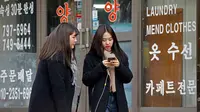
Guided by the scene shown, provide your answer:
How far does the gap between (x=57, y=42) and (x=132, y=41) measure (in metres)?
2.88

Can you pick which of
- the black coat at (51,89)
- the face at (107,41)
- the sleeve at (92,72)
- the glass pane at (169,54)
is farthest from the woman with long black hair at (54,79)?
the glass pane at (169,54)

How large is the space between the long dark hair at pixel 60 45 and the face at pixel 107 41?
0.45m

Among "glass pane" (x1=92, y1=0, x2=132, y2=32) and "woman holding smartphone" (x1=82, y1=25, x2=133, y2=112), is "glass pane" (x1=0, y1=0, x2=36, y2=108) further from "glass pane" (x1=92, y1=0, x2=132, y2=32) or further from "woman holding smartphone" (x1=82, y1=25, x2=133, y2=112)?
"woman holding smartphone" (x1=82, y1=25, x2=133, y2=112)

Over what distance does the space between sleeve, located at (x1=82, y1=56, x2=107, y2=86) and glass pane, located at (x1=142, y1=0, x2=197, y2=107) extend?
2.24 metres

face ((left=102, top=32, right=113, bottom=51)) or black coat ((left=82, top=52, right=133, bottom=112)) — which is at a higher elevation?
face ((left=102, top=32, right=113, bottom=51))

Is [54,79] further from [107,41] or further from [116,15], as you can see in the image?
[116,15]

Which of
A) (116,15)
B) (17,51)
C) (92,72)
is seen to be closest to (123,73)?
(92,72)

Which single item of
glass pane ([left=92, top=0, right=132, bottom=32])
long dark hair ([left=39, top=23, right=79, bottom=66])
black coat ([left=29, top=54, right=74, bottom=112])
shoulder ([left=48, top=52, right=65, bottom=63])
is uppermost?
glass pane ([left=92, top=0, right=132, bottom=32])

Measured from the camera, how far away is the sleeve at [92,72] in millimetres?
4387

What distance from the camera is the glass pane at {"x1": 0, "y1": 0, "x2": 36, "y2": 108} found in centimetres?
A: 824

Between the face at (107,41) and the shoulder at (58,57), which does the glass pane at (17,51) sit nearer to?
the face at (107,41)

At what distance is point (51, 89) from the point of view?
4016 millimetres

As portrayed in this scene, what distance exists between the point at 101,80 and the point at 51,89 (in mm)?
616

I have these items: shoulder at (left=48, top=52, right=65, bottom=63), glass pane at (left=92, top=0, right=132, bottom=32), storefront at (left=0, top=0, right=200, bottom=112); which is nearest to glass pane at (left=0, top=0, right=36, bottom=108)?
storefront at (left=0, top=0, right=200, bottom=112)
